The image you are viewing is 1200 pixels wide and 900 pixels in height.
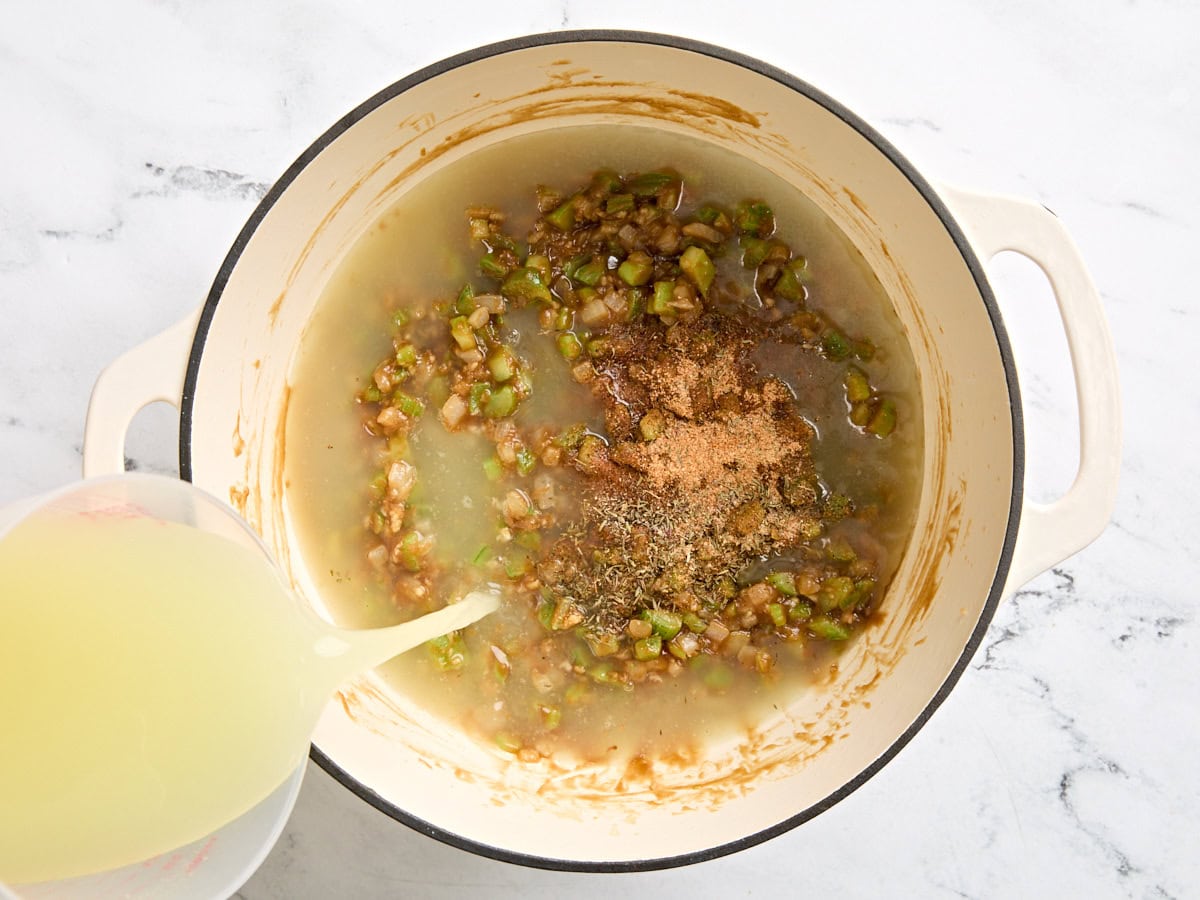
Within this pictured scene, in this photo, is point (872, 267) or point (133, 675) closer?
point (133, 675)

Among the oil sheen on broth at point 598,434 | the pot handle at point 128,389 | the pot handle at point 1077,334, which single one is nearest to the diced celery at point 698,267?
the oil sheen on broth at point 598,434

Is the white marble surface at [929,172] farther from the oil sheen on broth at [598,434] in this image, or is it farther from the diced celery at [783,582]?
the diced celery at [783,582]

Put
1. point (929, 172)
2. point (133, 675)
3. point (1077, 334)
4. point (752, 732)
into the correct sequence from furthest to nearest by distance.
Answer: point (752, 732) → point (929, 172) → point (1077, 334) → point (133, 675)

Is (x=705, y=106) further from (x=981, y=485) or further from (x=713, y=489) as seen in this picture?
(x=981, y=485)

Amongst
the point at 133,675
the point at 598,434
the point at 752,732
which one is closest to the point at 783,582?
the point at 752,732

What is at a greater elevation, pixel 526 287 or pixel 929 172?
pixel 929 172

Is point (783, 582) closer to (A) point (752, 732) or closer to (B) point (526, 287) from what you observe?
(A) point (752, 732)
